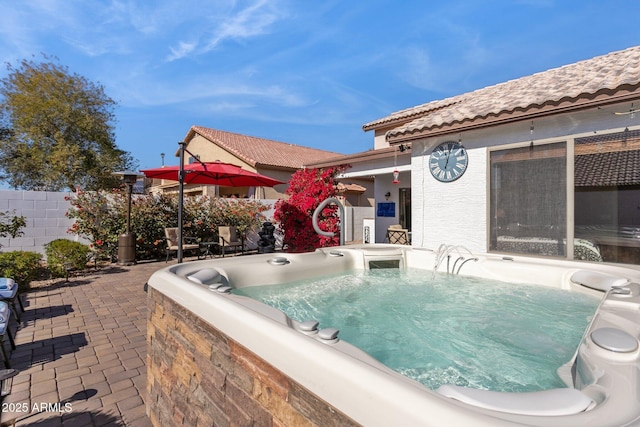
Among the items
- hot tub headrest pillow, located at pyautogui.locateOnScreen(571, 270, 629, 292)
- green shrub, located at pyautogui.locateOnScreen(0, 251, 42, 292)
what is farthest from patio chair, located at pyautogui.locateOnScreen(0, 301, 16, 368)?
Answer: hot tub headrest pillow, located at pyautogui.locateOnScreen(571, 270, 629, 292)

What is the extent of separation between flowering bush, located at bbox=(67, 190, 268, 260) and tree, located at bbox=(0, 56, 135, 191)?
7.59 meters

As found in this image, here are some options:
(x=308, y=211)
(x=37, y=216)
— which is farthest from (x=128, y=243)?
(x=308, y=211)

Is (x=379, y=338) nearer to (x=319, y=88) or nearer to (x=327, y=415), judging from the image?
(x=327, y=415)

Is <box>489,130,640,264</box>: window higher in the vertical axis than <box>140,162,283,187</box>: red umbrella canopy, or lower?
lower

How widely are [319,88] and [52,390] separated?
14.7 meters

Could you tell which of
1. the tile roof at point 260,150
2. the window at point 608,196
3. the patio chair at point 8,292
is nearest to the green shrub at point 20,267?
the patio chair at point 8,292

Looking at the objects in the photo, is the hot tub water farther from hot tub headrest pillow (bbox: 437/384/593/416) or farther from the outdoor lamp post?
the outdoor lamp post

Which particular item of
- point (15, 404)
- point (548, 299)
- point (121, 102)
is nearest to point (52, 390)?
point (15, 404)

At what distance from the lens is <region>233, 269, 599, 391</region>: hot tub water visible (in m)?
2.14

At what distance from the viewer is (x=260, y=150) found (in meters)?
17.7

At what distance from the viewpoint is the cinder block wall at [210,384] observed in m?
1.23

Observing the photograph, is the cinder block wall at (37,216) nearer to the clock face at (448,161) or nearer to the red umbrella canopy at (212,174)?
the red umbrella canopy at (212,174)

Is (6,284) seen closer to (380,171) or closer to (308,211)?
(308,211)

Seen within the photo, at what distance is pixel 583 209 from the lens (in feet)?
16.2
